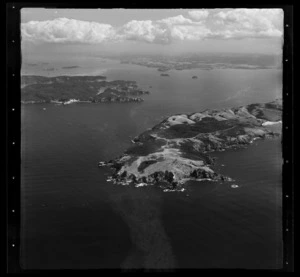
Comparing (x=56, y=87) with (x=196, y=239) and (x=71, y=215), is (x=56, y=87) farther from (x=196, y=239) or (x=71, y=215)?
(x=196, y=239)

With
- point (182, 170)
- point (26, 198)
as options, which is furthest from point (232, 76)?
point (26, 198)

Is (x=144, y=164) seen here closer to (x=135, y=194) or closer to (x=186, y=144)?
(x=135, y=194)

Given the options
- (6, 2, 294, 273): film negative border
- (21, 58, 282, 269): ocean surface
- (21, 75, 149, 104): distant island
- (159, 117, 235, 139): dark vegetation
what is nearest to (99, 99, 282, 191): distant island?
(159, 117, 235, 139): dark vegetation

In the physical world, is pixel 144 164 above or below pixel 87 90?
below

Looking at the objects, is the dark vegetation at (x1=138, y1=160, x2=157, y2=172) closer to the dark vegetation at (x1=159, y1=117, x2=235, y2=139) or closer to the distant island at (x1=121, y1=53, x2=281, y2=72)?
the dark vegetation at (x1=159, y1=117, x2=235, y2=139)

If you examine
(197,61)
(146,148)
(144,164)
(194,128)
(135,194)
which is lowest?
(135,194)
